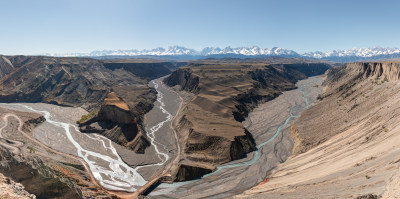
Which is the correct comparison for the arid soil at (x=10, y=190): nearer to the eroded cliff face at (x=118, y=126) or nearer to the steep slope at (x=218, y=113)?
the steep slope at (x=218, y=113)

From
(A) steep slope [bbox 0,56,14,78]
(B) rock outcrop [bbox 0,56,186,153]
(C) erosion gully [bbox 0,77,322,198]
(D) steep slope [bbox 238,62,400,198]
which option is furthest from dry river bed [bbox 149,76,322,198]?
(A) steep slope [bbox 0,56,14,78]

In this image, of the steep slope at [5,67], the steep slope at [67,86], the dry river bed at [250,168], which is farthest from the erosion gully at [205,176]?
the steep slope at [5,67]

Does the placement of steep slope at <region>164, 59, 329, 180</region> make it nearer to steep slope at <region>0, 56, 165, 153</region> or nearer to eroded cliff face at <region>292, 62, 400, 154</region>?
eroded cliff face at <region>292, 62, 400, 154</region>

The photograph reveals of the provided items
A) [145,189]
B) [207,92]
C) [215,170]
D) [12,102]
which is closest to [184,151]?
[215,170]

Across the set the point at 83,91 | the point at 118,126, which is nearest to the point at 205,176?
the point at 118,126

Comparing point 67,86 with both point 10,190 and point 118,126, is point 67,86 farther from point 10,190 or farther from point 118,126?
point 10,190
